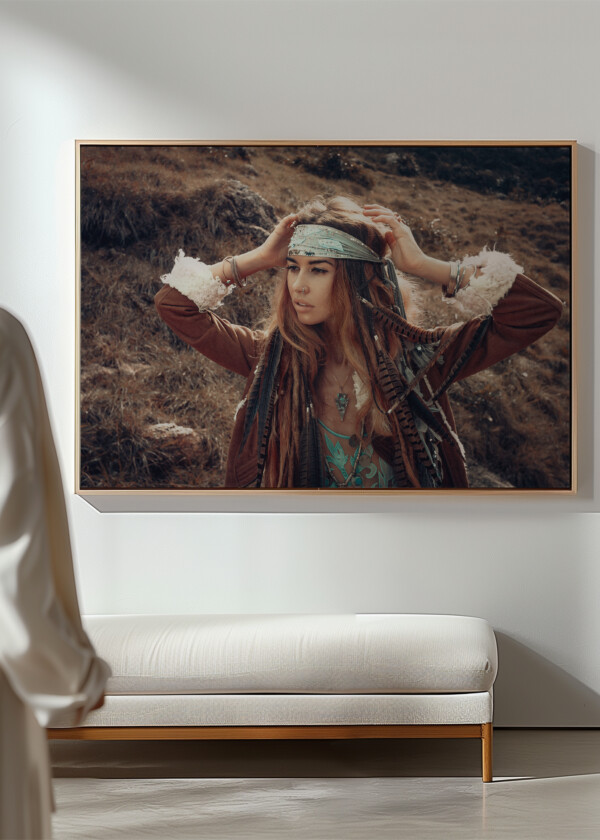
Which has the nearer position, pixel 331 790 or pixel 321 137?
pixel 331 790

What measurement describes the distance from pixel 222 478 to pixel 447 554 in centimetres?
101

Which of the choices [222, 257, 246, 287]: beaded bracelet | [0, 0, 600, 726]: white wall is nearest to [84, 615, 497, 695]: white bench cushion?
[0, 0, 600, 726]: white wall

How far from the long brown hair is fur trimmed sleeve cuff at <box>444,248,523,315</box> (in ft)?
0.81

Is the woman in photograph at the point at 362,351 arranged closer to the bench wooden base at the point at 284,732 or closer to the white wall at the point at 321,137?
the white wall at the point at 321,137

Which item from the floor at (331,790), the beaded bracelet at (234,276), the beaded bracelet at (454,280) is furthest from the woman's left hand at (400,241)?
the floor at (331,790)

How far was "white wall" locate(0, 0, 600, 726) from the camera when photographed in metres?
3.54

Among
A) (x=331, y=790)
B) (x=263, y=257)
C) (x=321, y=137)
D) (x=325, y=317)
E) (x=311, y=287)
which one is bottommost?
(x=331, y=790)

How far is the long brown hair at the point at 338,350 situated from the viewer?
353 centimetres

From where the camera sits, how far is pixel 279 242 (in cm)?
354

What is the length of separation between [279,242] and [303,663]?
174 centimetres

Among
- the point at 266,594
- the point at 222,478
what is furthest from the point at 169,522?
the point at 266,594

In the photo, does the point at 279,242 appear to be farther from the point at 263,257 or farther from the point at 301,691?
the point at 301,691

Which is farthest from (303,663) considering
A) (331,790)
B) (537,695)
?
(537,695)

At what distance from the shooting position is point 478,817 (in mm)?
2594
